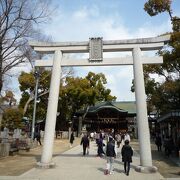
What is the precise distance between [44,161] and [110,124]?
32245mm

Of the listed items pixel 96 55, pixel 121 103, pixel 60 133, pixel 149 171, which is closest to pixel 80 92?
pixel 60 133

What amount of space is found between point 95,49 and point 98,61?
0.65m

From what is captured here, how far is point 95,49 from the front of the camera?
15.1m

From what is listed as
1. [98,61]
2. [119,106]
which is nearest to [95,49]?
[98,61]

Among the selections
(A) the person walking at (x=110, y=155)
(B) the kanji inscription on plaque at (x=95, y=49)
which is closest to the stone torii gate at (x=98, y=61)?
(B) the kanji inscription on plaque at (x=95, y=49)

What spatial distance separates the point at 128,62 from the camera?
14.9m

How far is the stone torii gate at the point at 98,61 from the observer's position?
44.9ft

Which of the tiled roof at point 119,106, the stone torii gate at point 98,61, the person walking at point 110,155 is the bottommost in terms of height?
the person walking at point 110,155

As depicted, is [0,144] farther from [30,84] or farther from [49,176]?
[30,84]

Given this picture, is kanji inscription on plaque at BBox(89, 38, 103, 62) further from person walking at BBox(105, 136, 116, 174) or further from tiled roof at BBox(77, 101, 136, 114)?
tiled roof at BBox(77, 101, 136, 114)

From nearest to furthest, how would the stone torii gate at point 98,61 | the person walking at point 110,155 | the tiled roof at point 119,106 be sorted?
the person walking at point 110,155 → the stone torii gate at point 98,61 → the tiled roof at point 119,106

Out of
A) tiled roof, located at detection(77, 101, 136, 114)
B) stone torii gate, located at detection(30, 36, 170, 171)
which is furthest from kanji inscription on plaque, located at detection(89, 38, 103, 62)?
tiled roof, located at detection(77, 101, 136, 114)

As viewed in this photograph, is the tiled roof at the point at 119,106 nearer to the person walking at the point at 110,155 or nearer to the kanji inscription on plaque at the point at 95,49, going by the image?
the kanji inscription on plaque at the point at 95,49

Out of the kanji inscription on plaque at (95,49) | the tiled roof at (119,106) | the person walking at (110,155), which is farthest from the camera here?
the tiled roof at (119,106)
